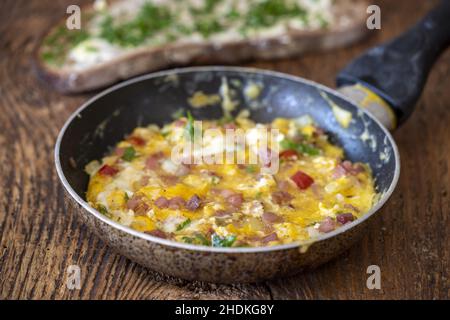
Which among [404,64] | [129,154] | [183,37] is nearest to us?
[129,154]

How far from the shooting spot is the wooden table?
10.8ft

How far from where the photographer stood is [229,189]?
12.0 feet

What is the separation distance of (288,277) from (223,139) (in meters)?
1.02

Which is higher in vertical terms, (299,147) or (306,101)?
(306,101)

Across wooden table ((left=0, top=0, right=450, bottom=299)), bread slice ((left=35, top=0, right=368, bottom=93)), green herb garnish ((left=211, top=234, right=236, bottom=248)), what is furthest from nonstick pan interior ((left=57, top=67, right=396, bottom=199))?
green herb garnish ((left=211, top=234, right=236, bottom=248))

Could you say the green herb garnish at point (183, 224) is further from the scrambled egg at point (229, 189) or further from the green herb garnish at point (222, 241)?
the green herb garnish at point (222, 241)

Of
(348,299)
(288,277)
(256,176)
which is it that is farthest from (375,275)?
(256,176)

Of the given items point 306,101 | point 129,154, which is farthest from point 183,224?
point 306,101

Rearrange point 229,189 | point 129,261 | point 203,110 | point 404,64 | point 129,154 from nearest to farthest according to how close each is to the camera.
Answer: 1. point 129,261
2. point 229,189
3. point 129,154
4. point 404,64
5. point 203,110

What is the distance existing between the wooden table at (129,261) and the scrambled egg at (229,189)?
267 mm

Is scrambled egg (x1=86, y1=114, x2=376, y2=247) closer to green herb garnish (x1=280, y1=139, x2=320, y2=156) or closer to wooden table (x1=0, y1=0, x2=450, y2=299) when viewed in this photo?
green herb garnish (x1=280, y1=139, x2=320, y2=156)

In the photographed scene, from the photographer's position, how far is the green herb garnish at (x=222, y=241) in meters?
3.12

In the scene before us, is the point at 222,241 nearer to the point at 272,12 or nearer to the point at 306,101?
the point at 306,101

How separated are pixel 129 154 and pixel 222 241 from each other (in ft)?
3.58
